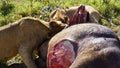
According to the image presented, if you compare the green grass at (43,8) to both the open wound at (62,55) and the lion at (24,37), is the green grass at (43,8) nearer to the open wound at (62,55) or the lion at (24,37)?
the lion at (24,37)

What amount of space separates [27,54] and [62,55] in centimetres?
217

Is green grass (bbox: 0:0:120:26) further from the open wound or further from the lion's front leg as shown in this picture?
the open wound

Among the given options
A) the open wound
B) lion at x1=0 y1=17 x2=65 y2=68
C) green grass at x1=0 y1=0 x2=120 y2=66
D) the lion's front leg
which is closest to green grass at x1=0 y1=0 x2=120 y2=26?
green grass at x1=0 y1=0 x2=120 y2=66

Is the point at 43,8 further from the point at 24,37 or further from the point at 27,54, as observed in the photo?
the point at 27,54

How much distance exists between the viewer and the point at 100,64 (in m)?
1.30

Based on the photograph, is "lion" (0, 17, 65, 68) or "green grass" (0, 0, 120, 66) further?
"green grass" (0, 0, 120, 66)

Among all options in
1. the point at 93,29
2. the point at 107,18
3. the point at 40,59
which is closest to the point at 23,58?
the point at 40,59

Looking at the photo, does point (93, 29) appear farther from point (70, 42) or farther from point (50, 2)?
point (50, 2)

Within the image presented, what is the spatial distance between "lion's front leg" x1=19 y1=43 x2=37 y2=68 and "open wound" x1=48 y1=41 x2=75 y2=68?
79.3 inches

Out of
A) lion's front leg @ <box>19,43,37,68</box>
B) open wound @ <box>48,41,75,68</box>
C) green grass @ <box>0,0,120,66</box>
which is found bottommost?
green grass @ <box>0,0,120,66</box>

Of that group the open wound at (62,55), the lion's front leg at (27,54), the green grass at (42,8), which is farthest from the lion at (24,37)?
the open wound at (62,55)

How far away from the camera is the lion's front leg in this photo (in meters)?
3.74

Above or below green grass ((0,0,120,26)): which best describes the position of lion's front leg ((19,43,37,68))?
above

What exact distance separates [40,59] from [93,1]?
7.73 feet
